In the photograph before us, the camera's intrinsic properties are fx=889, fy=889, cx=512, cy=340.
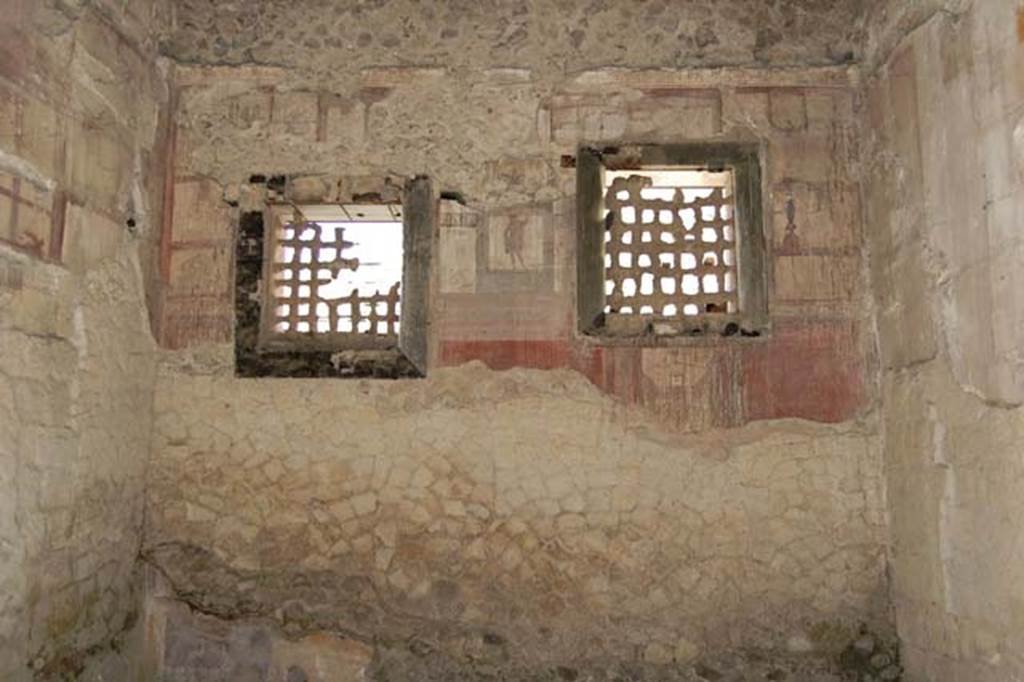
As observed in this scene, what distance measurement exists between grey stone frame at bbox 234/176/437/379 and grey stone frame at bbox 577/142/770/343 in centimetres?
61

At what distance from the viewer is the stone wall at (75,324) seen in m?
2.62

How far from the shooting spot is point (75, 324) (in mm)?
2939

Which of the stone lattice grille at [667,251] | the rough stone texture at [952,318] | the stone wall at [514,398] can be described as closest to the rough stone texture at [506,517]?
the stone wall at [514,398]

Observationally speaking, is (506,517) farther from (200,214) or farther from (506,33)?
(506,33)

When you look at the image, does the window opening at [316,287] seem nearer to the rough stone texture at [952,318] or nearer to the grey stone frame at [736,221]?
the grey stone frame at [736,221]

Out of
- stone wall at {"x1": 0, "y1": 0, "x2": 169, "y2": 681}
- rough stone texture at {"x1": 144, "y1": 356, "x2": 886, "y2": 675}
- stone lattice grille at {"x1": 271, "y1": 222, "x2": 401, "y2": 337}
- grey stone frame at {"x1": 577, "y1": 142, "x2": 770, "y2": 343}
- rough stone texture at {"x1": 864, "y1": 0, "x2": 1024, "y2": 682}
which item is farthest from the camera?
stone lattice grille at {"x1": 271, "y1": 222, "x2": 401, "y2": 337}

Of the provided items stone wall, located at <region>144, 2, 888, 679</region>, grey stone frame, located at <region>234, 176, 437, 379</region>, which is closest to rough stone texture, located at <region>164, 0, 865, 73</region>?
stone wall, located at <region>144, 2, 888, 679</region>

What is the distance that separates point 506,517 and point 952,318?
169 centimetres

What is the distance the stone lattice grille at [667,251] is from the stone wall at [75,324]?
5.98 ft

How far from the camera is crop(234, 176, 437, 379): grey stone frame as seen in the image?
3.45m

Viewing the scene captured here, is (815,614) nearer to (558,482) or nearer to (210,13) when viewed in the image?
(558,482)

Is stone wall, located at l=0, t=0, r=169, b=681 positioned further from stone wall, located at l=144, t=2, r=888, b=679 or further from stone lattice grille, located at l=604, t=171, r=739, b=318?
stone lattice grille, located at l=604, t=171, r=739, b=318

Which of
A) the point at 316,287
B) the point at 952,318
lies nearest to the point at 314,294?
the point at 316,287

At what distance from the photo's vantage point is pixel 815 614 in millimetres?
3271
